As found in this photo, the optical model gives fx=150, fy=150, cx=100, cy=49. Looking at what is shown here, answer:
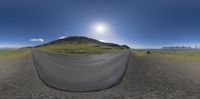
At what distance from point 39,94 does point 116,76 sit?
5644mm

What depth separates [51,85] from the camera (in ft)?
30.4

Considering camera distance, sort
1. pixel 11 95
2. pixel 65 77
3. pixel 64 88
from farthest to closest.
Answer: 1. pixel 65 77
2. pixel 64 88
3. pixel 11 95

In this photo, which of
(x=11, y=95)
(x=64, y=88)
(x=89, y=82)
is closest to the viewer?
(x=11, y=95)

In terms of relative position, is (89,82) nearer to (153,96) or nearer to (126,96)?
(126,96)

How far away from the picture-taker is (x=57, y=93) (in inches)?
319

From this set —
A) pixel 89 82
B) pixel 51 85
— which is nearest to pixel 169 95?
pixel 89 82

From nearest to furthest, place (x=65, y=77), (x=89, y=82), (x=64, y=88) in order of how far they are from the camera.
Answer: (x=64, y=88) < (x=89, y=82) < (x=65, y=77)

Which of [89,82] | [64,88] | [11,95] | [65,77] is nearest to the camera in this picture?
[11,95]

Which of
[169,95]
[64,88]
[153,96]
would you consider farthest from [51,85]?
[169,95]

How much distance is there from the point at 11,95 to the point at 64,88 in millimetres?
2725

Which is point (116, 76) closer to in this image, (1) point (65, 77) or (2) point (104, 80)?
(2) point (104, 80)

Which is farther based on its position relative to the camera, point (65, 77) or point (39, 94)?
point (65, 77)

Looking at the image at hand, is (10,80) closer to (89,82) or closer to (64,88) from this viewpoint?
(64,88)

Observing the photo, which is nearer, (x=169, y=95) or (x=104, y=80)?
(x=169, y=95)
